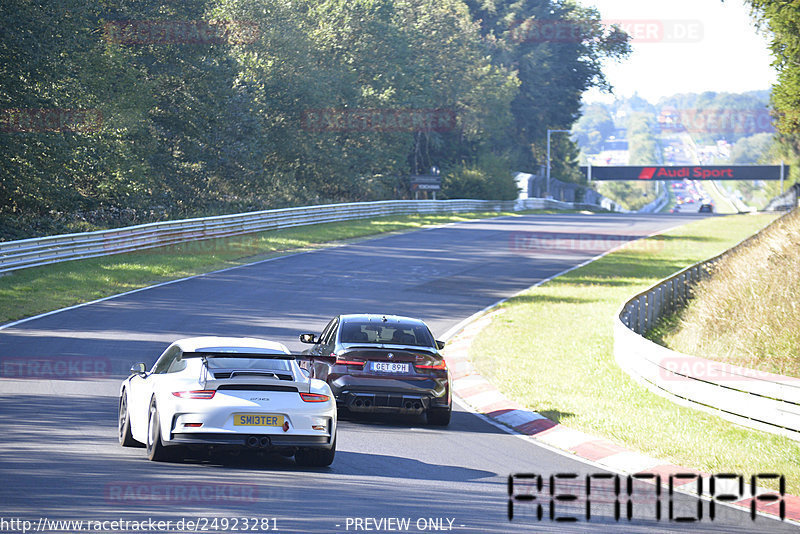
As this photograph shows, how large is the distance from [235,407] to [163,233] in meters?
26.1

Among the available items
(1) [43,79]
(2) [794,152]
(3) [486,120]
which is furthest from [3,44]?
(2) [794,152]

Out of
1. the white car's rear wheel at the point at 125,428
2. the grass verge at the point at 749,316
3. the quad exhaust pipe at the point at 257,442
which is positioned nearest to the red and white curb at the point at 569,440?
the quad exhaust pipe at the point at 257,442

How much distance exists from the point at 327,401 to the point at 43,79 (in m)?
29.8

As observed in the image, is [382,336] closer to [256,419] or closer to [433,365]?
[433,365]

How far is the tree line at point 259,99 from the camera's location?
3694 cm

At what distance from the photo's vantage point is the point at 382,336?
14.3m

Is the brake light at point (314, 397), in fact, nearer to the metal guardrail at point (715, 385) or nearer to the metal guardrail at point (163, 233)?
the metal guardrail at point (715, 385)

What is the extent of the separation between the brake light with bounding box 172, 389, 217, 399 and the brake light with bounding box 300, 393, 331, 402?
88 centimetres

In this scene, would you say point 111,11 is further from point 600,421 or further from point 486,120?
point 486,120

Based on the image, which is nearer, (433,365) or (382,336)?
(433,365)

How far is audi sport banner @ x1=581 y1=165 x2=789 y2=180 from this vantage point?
415 ft

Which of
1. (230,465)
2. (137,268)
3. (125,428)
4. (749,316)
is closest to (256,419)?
(230,465)

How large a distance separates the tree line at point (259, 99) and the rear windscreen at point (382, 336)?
2343 cm

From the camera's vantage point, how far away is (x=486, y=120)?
3541 inches
